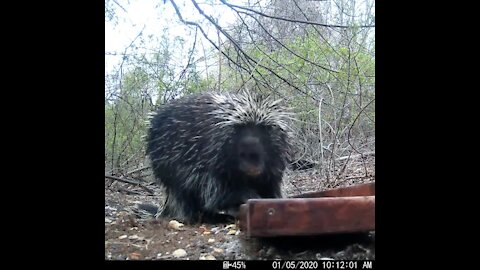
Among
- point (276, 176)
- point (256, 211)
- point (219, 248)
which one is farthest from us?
point (276, 176)

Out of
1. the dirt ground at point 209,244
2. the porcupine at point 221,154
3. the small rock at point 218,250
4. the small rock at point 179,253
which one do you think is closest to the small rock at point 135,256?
the dirt ground at point 209,244

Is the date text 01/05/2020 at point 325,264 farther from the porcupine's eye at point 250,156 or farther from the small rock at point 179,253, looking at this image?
the porcupine's eye at point 250,156

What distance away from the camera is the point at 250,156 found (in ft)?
8.34

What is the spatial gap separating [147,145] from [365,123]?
5.24ft

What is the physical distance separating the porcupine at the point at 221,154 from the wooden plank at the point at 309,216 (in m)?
0.87

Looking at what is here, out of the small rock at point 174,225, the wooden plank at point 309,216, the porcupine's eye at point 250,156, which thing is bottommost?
the small rock at point 174,225

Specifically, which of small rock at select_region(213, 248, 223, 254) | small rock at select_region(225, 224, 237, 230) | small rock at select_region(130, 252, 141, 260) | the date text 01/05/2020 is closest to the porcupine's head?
small rock at select_region(225, 224, 237, 230)

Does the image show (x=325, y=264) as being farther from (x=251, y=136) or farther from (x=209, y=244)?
(x=251, y=136)

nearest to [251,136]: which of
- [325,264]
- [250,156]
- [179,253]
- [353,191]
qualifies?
[250,156]

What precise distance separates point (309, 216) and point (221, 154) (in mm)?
1071

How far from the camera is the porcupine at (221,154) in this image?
2615mm

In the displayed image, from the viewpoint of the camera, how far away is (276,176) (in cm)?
270
